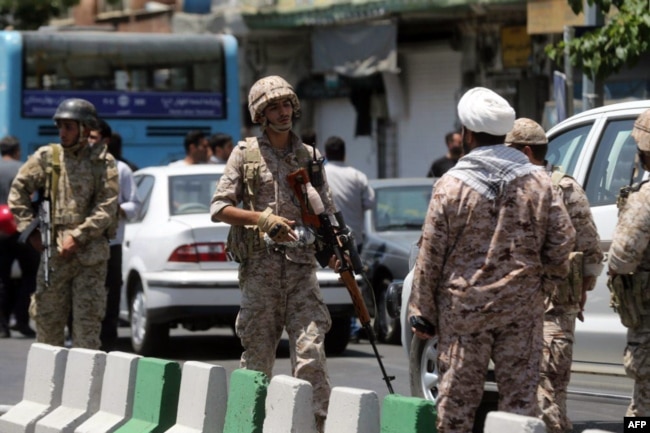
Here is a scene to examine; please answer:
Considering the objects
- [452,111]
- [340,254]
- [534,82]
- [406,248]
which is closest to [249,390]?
[340,254]

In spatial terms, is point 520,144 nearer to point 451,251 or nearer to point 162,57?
point 451,251

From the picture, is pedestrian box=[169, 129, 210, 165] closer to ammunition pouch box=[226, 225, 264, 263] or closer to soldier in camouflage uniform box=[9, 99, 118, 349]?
soldier in camouflage uniform box=[9, 99, 118, 349]

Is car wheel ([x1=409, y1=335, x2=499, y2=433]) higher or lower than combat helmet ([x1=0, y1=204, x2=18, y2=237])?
higher

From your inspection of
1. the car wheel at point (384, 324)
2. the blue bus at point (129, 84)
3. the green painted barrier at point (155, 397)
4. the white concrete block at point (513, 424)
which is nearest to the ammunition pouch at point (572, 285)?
the green painted barrier at point (155, 397)

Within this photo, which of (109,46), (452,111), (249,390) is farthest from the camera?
Answer: (452,111)

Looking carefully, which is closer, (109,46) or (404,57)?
(109,46)

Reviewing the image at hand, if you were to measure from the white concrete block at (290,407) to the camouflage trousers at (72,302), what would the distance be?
131 inches

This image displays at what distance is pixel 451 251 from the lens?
5988 mm

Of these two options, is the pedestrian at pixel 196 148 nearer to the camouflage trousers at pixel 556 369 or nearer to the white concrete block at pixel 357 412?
the camouflage trousers at pixel 556 369

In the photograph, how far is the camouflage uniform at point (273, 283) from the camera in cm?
759

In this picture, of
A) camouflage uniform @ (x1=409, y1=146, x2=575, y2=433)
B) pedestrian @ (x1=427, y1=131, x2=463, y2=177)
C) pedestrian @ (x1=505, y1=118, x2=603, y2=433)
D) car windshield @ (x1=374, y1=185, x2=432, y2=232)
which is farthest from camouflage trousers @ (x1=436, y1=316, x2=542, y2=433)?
pedestrian @ (x1=427, y1=131, x2=463, y2=177)

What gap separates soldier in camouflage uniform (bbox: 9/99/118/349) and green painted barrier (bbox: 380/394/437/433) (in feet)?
13.4

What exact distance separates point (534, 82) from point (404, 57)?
13.4 feet

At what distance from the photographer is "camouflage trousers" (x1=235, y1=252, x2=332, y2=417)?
299 inches
